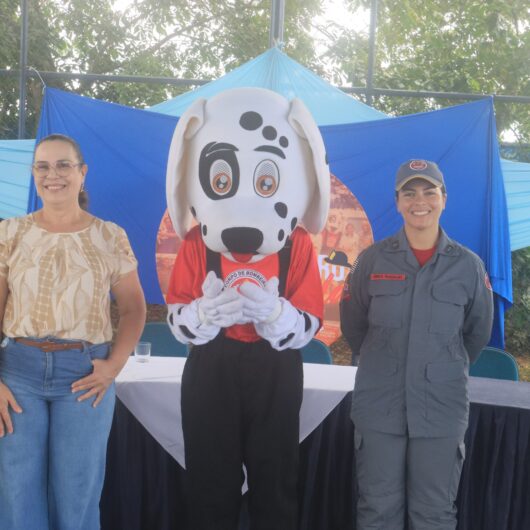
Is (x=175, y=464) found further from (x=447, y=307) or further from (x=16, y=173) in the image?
(x=16, y=173)

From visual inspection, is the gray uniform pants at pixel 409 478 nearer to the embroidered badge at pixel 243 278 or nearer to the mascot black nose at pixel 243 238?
the embroidered badge at pixel 243 278

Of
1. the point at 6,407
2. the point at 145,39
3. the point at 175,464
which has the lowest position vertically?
the point at 175,464

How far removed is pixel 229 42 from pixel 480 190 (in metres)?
→ 4.82

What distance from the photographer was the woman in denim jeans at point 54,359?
1786mm

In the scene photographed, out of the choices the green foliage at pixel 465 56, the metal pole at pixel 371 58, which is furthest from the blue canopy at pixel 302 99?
the green foliage at pixel 465 56

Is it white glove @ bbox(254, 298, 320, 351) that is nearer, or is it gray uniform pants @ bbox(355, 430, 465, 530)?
white glove @ bbox(254, 298, 320, 351)

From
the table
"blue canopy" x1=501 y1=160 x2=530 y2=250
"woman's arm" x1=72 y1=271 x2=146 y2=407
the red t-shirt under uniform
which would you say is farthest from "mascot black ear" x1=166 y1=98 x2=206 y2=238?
"blue canopy" x1=501 y1=160 x2=530 y2=250

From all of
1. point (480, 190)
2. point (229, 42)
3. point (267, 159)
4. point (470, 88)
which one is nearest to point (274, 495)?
point (267, 159)

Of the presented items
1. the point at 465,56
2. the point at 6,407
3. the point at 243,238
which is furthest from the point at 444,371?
the point at 465,56

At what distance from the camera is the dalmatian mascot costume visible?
6.25ft

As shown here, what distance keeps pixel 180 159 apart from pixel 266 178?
30 centimetres

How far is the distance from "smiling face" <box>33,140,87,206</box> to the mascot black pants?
599mm

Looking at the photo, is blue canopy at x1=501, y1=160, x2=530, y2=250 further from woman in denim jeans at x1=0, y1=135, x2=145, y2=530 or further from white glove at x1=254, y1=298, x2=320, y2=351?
woman in denim jeans at x1=0, y1=135, x2=145, y2=530

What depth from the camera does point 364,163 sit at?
3.83m
